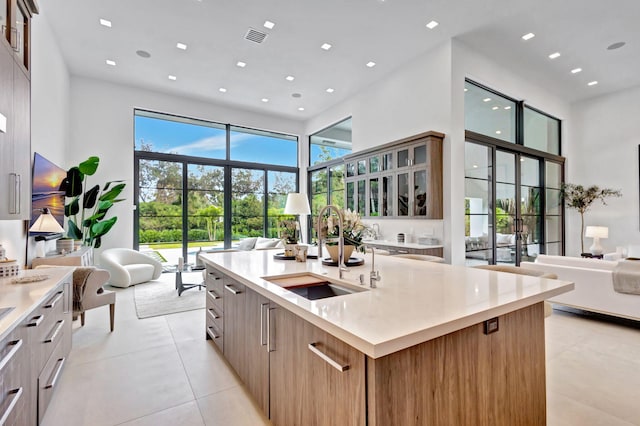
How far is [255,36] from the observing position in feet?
15.4

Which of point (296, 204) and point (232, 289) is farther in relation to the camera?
point (296, 204)

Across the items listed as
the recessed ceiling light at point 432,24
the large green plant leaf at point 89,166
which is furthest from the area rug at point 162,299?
the recessed ceiling light at point 432,24

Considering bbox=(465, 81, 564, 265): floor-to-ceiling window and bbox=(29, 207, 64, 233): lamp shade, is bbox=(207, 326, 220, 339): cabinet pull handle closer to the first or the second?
bbox=(29, 207, 64, 233): lamp shade

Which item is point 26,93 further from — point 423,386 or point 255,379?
point 423,386

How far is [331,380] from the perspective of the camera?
3.92 ft

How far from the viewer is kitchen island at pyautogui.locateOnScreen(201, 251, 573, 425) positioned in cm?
103

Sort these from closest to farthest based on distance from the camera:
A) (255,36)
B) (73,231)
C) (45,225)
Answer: (45,225) < (255,36) < (73,231)

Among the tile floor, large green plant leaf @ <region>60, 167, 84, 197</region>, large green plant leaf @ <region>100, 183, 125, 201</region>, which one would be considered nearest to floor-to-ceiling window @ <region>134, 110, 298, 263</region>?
large green plant leaf @ <region>100, 183, 125, 201</region>

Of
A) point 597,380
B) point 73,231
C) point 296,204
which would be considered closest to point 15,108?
point 296,204

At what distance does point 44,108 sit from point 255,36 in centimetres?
312

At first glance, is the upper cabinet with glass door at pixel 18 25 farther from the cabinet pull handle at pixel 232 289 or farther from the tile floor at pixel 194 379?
the tile floor at pixel 194 379

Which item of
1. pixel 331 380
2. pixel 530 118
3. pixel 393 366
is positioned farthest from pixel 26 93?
pixel 530 118

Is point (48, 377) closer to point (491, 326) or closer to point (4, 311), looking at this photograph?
point (4, 311)

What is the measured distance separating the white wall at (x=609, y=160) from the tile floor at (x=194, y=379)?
14.3ft
